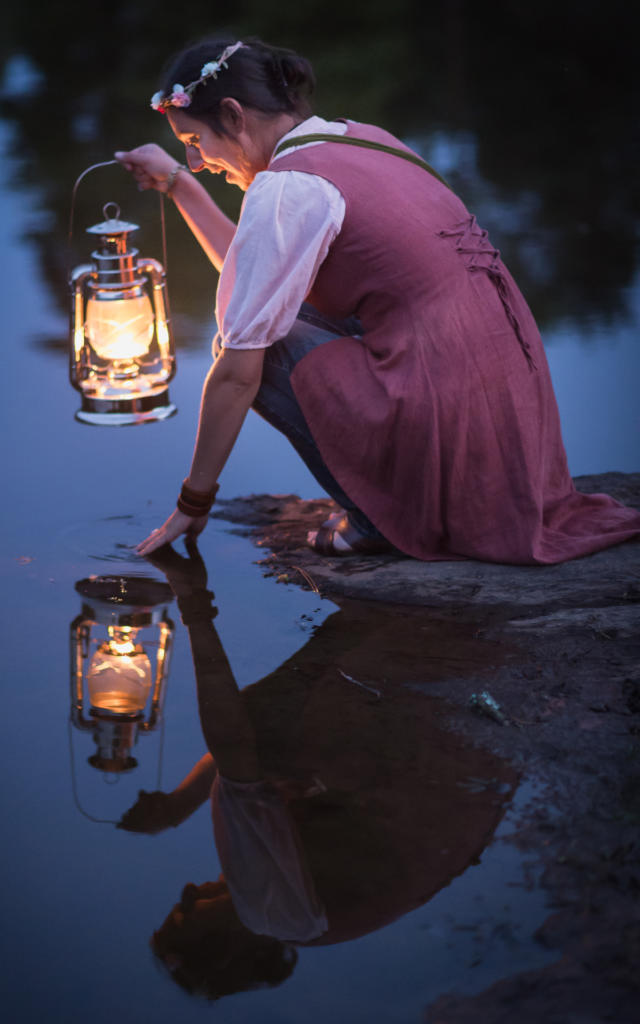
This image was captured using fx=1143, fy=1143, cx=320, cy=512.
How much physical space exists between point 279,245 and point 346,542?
0.66 meters

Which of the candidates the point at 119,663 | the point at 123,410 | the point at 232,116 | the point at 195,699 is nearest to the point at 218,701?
the point at 195,699

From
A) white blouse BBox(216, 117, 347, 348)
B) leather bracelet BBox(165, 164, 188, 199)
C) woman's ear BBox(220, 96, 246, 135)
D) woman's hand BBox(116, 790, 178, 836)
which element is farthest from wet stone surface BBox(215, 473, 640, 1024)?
woman's ear BBox(220, 96, 246, 135)

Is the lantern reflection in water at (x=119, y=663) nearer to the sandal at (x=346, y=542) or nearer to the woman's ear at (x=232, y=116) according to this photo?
the sandal at (x=346, y=542)

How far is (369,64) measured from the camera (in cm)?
895

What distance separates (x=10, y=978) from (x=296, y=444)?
1.34 meters

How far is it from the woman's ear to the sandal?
2.68ft

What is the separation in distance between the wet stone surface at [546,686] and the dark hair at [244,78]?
3.02 ft

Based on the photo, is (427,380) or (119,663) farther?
(427,380)

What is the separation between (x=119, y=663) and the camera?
2.06 m

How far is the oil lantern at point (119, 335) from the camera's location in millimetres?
2467

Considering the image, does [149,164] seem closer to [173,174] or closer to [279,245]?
[173,174]

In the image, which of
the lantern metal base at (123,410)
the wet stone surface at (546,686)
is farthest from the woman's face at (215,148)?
the wet stone surface at (546,686)

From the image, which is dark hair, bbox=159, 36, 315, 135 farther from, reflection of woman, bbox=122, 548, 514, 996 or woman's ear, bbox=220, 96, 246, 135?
reflection of woman, bbox=122, 548, 514, 996

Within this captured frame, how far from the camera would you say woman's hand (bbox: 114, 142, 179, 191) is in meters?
2.53
